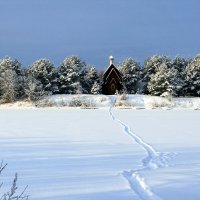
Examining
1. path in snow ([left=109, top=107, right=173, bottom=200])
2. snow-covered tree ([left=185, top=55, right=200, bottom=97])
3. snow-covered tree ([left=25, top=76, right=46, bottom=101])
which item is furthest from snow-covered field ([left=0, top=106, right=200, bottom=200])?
snow-covered tree ([left=185, top=55, right=200, bottom=97])

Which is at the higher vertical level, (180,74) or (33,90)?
(180,74)

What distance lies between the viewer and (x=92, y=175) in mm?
7887

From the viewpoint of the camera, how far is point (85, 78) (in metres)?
50.0

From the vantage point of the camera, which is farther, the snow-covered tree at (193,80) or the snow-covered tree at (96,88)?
the snow-covered tree at (193,80)

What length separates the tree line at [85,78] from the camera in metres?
43.6

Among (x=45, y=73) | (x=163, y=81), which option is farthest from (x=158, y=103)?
(x=45, y=73)

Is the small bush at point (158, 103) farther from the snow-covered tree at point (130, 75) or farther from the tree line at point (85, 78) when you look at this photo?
the snow-covered tree at point (130, 75)

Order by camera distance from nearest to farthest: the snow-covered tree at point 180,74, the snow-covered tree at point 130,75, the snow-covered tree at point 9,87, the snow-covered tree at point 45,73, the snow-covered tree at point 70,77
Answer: the snow-covered tree at point 9,87 < the snow-covered tree at point 45,73 < the snow-covered tree at point 70,77 < the snow-covered tree at point 180,74 < the snow-covered tree at point 130,75

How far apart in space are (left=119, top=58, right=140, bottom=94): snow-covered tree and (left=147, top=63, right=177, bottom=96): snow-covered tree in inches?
138

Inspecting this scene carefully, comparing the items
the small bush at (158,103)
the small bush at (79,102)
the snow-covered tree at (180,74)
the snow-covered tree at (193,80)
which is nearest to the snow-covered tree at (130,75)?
the snow-covered tree at (180,74)

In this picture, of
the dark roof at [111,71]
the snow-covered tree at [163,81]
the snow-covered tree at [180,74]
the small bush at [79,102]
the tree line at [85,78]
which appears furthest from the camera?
the dark roof at [111,71]

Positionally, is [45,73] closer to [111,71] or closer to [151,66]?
[111,71]

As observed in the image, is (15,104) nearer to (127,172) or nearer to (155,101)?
(155,101)

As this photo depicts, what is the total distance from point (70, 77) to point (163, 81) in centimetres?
898
